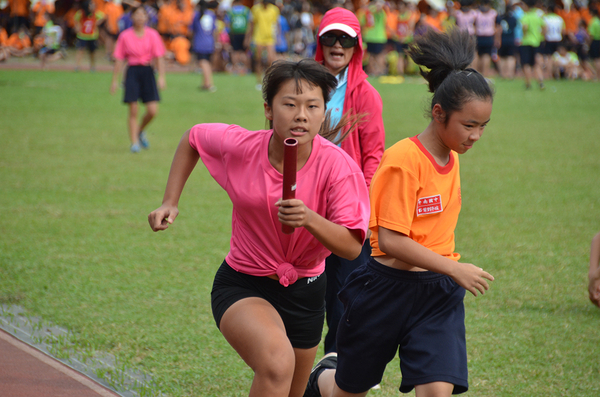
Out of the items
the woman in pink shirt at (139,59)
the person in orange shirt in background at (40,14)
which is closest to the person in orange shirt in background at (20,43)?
the person in orange shirt in background at (40,14)

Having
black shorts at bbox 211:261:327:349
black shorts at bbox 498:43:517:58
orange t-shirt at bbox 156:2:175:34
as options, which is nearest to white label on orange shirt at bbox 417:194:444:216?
black shorts at bbox 211:261:327:349

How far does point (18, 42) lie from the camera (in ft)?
87.5

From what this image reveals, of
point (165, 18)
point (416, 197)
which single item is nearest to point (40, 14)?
point (165, 18)

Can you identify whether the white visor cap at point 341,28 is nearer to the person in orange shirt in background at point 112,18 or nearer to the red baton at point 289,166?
the red baton at point 289,166

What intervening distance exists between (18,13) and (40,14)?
91cm

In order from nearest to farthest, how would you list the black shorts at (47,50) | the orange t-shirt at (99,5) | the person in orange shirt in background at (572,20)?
the black shorts at (47,50) → the person in orange shirt in background at (572,20) → the orange t-shirt at (99,5)

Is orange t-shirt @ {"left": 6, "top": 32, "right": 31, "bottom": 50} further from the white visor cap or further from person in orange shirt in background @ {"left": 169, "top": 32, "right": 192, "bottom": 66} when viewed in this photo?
the white visor cap

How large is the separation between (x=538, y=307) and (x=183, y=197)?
15.0ft

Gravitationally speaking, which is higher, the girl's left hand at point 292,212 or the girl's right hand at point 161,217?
the girl's left hand at point 292,212

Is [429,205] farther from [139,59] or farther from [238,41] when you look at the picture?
[238,41]

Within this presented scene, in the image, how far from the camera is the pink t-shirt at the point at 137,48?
10.4 meters

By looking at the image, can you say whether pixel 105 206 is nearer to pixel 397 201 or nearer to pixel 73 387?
pixel 73 387

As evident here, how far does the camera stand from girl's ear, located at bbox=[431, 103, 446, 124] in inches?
112

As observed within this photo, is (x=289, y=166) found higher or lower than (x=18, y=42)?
higher
